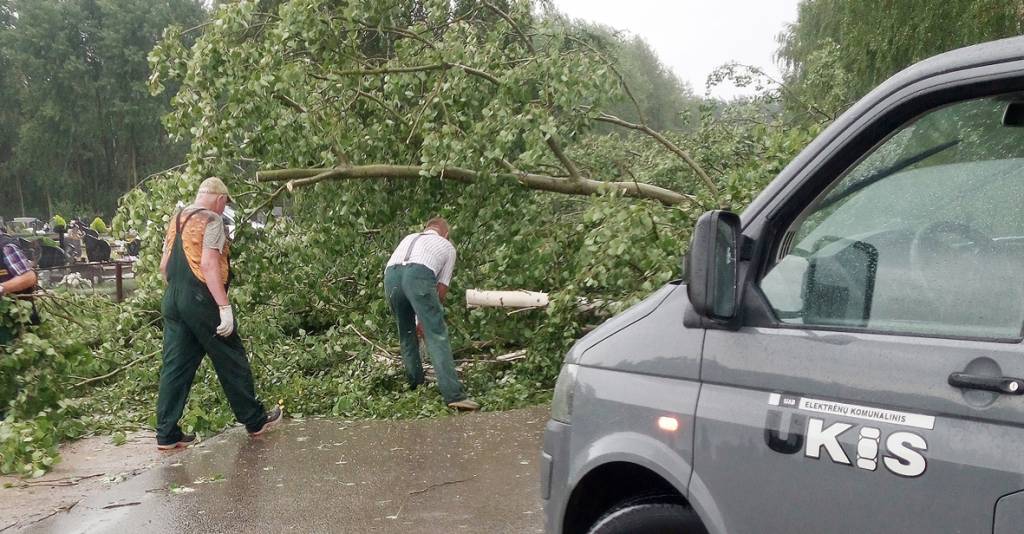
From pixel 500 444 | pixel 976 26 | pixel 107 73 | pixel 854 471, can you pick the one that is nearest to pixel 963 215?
pixel 854 471

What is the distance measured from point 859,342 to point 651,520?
2.65ft

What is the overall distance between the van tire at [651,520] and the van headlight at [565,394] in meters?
0.37

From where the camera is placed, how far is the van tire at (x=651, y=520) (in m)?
2.69

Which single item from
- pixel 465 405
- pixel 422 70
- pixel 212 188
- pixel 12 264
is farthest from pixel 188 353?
pixel 422 70

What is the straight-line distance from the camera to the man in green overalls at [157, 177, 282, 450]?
6.55 m

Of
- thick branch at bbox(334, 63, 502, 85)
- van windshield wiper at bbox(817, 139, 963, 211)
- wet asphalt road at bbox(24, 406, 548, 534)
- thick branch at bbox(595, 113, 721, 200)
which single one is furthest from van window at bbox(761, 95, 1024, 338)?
thick branch at bbox(595, 113, 721, 200)

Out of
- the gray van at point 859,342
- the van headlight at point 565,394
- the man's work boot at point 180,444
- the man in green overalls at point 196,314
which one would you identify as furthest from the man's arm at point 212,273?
the gray van at point 859,342

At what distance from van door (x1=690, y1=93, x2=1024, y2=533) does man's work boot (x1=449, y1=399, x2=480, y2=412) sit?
4.98 meters

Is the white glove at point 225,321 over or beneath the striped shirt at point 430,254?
beneath

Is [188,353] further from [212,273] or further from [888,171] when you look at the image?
[888,171]

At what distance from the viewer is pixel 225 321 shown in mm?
6574

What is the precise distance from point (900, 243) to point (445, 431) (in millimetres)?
4902

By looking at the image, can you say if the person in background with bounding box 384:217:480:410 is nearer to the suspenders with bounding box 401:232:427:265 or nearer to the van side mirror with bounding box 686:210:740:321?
the suspenders with bounding box 401:232:427:265

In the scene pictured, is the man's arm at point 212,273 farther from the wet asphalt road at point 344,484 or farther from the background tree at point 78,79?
the background tree at point 78,79
